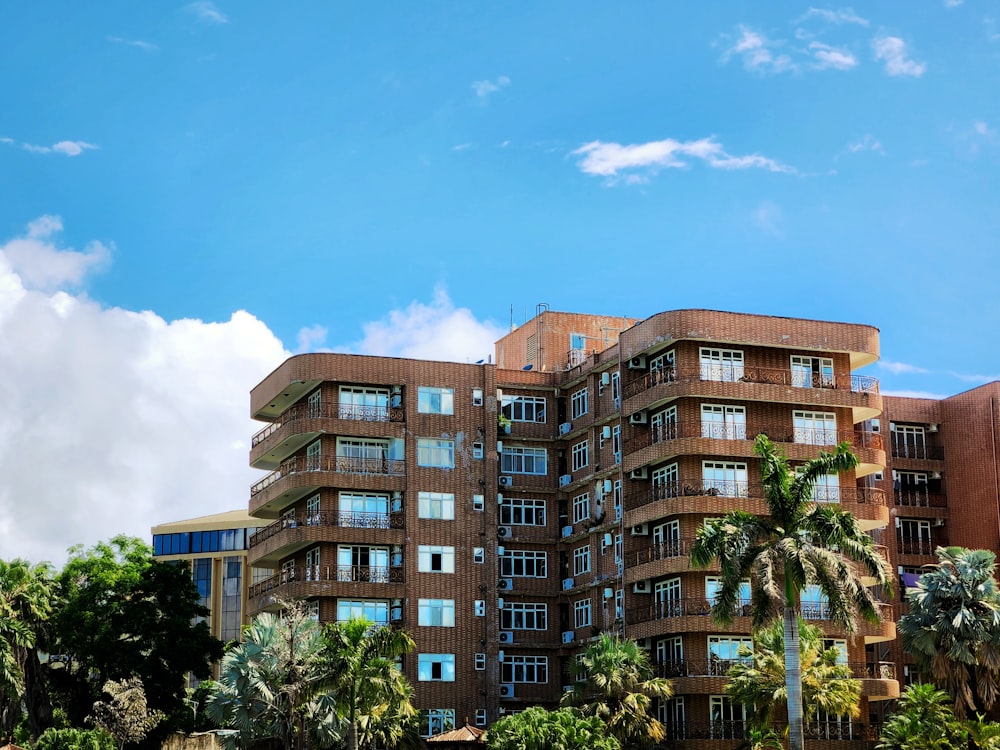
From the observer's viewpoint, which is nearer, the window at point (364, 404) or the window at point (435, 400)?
the window at point (364, 404)

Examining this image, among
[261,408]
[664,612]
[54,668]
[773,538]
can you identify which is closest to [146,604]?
[54,668]

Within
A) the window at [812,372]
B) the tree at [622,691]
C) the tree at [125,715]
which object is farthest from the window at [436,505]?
the window at [812,372]

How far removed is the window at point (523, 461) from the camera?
259 ft

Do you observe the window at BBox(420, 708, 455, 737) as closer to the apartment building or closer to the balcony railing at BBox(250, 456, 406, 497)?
the apartment building

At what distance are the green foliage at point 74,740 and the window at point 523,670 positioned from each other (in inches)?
717

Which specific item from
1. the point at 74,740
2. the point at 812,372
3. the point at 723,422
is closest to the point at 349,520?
the point at 74,740

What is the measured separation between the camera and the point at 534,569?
78.2 m

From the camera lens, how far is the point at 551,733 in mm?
57281

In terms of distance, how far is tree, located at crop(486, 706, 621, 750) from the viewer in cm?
5709

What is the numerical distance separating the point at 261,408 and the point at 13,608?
602 inches

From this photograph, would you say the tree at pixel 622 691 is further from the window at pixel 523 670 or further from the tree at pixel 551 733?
the window at pixel 523 670

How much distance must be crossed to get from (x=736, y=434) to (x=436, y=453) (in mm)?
14652

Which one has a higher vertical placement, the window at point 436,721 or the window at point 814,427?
the window at point 814,427

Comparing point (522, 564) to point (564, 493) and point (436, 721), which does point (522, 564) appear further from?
point (436, 721)
